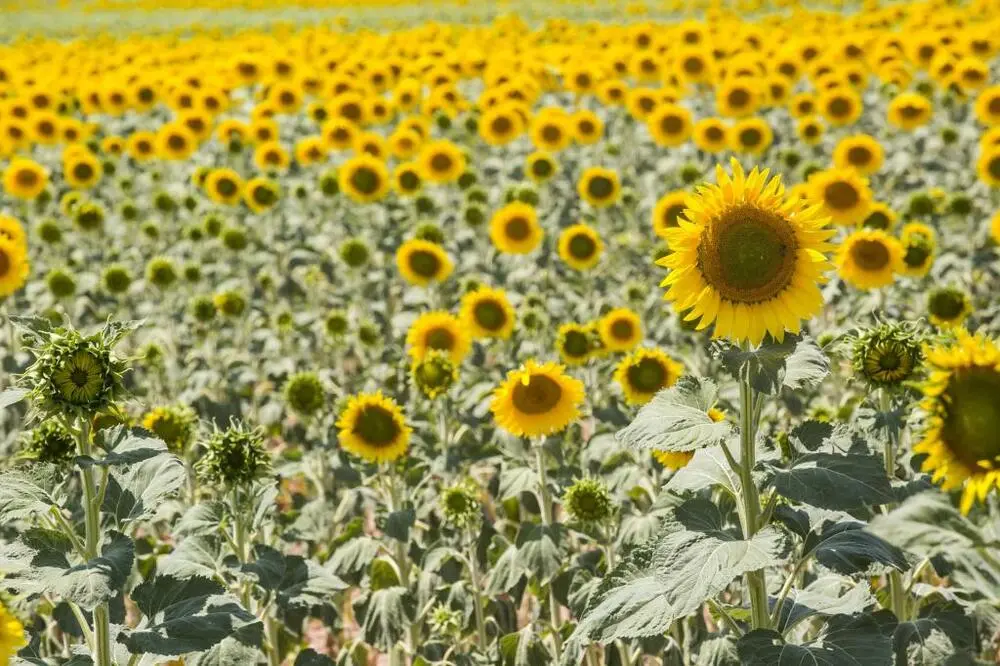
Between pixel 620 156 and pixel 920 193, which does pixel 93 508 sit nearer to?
pixel 920 193

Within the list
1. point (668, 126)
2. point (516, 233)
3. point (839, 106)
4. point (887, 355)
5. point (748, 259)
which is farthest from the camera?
point (668, 126)

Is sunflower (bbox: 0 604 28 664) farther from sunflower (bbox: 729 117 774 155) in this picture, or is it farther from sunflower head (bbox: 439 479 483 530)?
sunflower (bbox: 729 117 774 155)

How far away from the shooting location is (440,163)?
7801mm

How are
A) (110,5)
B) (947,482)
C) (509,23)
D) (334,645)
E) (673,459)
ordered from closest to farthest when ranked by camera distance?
(947,482)
(673,459)
(334,645)
(509,23)
(110,5)

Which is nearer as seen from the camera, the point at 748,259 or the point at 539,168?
the point at 748,259

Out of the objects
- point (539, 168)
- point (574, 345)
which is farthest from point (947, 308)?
point (539, 168)

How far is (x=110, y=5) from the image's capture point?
36.4m

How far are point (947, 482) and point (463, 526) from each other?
2.39 metres

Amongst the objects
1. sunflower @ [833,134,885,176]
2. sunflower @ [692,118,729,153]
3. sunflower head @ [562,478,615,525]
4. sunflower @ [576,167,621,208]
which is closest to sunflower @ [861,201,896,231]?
sunflower @ [833,134,885,176]

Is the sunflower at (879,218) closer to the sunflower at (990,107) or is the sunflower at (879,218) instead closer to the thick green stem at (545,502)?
the sunflower at (990,107)

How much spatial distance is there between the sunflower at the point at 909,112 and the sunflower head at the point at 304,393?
6173mm

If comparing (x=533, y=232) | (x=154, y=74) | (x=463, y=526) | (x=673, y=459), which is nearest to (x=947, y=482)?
(x=673, y=459)

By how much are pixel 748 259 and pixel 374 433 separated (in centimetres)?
208

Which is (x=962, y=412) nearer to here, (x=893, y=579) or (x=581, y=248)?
(x=893, y=579)
